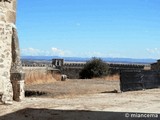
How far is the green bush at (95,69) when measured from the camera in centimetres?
3625

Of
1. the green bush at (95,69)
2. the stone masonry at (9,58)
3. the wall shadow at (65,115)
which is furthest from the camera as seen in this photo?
the green bush at (95,69)

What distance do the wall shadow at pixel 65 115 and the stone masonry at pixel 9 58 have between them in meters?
1.95

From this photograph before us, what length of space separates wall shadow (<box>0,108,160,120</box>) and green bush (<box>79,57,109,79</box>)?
77.8 ft

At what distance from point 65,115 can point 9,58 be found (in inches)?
154

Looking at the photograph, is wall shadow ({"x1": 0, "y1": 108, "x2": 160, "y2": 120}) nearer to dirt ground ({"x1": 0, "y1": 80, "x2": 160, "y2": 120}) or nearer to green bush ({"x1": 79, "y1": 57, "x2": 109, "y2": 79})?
dirt ground ({"x1": 0, "y1": 80, "x2": 160, "y2": 120})

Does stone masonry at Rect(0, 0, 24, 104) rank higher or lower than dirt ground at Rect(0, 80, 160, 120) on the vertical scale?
higher

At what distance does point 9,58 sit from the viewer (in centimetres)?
1453

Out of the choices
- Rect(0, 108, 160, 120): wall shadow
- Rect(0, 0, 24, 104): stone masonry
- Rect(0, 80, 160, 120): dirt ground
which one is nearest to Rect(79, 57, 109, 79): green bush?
Rect(0, 80, 160, 120): dirt ground

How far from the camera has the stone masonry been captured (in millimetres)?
14094

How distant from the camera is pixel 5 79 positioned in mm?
14273

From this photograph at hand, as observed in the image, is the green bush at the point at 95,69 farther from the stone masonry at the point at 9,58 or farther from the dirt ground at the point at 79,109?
the stone masonry at the point at 9,58

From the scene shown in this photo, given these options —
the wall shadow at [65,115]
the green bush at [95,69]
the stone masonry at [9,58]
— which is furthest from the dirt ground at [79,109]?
the green bush at [95,69]

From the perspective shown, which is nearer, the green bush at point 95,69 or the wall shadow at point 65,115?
the wall shadow at point 65,115

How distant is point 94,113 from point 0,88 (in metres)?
3.88
